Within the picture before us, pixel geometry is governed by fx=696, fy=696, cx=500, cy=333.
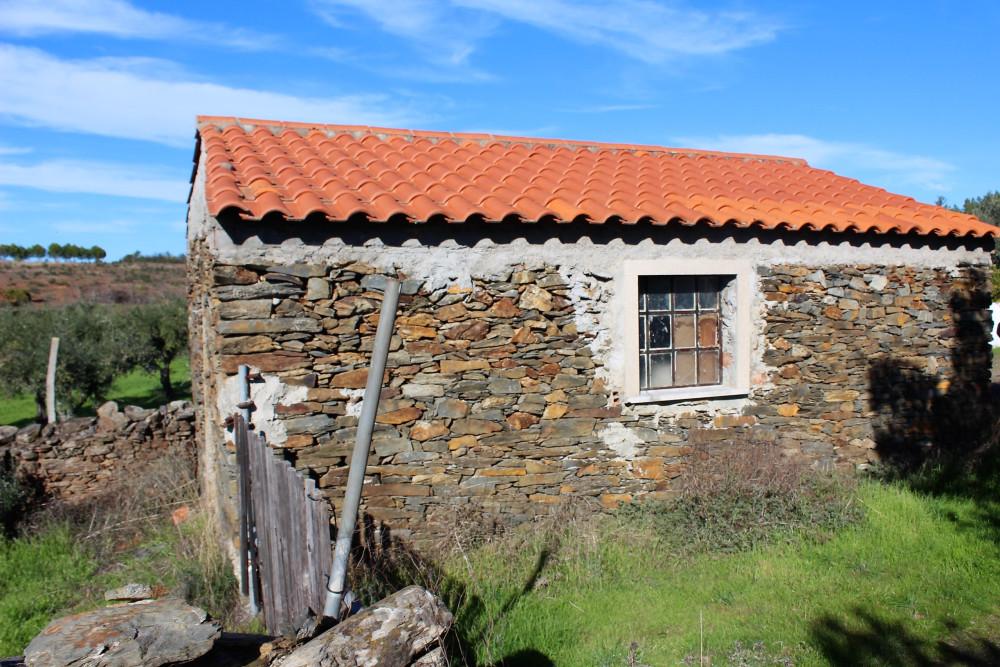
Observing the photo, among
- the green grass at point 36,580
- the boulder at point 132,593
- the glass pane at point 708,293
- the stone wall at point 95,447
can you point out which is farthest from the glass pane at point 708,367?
the stone wall at point 95,447

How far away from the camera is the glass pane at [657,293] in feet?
20.9

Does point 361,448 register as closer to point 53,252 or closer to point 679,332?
point 679,332

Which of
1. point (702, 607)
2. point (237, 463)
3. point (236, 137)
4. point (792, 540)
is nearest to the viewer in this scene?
point (702, 607)

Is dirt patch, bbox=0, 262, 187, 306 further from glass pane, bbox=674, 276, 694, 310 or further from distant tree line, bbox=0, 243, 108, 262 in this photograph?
glass pane, bbox=674, 276, 694, 310

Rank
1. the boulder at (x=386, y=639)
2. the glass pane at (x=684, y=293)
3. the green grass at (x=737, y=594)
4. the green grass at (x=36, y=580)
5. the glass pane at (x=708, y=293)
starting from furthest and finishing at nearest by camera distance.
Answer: the glass pane at (x=708, y=293), the glass pane at (x=684, y=293), the green grass at (x=36, y=580), the green grass at (x=737, y=594), the boulder at (x=386, y=639)

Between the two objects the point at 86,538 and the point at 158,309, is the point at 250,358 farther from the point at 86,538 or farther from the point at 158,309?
the point at 158,309

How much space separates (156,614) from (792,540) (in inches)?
178

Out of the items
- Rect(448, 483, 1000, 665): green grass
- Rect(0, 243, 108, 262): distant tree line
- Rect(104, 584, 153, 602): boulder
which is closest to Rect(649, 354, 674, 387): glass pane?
Rect(448, 483, 1000, 665): green grass

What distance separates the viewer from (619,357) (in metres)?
6.02

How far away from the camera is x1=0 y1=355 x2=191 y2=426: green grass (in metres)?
14.3

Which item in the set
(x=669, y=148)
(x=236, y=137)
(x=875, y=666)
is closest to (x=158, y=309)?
(x=236, y=137)

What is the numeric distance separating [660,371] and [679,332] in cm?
42

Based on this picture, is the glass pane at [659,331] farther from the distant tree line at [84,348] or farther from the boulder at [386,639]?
the distant tree line at [84,348]

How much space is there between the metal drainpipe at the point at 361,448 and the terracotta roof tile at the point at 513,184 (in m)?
2.81
